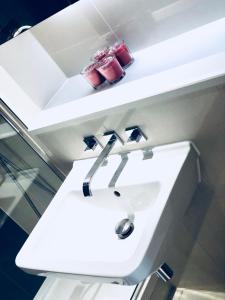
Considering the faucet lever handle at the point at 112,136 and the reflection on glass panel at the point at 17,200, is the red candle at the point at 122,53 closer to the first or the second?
the faucet lever handle at the point at 112,136

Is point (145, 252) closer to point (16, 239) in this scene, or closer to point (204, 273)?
point (204, 273)

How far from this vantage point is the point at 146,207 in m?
1.13

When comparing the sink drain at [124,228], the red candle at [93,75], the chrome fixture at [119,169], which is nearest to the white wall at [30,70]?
the red candle at [93,75]

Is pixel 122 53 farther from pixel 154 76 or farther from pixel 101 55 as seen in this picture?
pixel 154 76

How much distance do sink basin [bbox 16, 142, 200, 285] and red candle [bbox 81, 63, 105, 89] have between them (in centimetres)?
31

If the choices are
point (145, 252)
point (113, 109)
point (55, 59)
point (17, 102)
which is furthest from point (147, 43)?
point (145, 252)

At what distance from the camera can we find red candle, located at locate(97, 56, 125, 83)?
1226 mm

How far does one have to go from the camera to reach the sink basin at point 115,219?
0.90 metres

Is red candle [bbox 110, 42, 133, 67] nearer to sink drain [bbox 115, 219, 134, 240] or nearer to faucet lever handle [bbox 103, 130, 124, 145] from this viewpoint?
faucet lever handle [bbox 103, 130, 124, 145]

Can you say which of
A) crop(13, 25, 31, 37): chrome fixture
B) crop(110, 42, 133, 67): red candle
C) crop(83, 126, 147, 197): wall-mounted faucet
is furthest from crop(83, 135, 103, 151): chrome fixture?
crop(13, 25, 31, 37): chrome fixture

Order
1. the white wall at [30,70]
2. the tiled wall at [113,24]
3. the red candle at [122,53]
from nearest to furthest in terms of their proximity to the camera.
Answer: the tiled wall at [113,24], the red candle at [122,53], the white wall at [30,70]

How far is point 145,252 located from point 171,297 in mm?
497

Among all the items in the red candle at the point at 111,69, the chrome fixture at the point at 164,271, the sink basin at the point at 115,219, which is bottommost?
the chrome fixture at the point at 164,271

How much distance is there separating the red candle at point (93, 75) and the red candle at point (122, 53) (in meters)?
0.09
